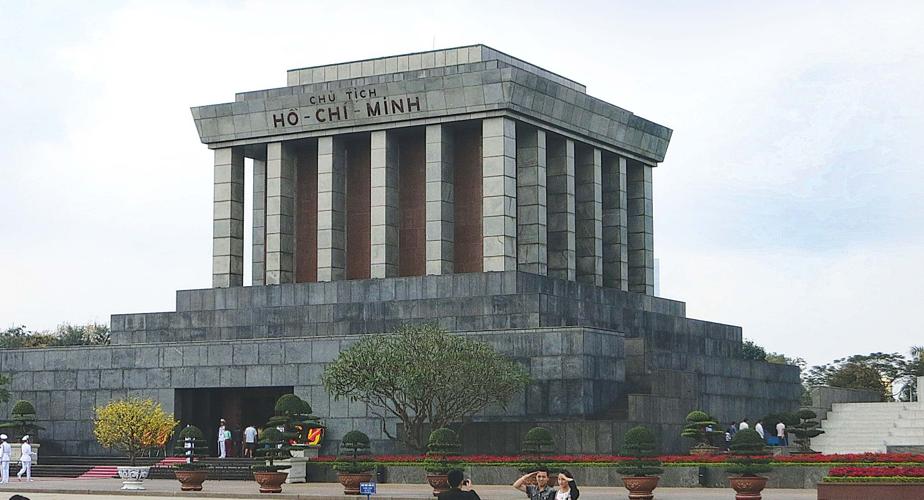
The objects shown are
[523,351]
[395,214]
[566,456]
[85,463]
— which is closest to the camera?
[566,456]

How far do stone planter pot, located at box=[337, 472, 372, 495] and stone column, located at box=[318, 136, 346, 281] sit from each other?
2001 centimetres

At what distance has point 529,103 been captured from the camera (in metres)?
60.2

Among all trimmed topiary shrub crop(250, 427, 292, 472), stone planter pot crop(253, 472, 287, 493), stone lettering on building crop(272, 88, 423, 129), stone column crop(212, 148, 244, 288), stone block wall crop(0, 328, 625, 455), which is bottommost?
stone planter pot crop(253, 472, 287, 493)

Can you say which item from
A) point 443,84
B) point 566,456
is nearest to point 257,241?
point 443,84

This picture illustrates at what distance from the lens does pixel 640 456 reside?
40000mm

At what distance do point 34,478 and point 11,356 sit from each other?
9.24m

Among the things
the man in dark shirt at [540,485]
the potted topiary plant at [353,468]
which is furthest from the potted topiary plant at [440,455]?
the man in dark shirt at [540,485]

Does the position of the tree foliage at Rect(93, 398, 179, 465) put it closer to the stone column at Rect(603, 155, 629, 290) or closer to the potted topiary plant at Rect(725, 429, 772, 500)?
the potted topiary plant at Rect(725, 429, 772, 500)

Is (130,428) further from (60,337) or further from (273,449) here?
(60,337)

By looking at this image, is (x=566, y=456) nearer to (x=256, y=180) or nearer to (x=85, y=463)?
(x=85, y=463)

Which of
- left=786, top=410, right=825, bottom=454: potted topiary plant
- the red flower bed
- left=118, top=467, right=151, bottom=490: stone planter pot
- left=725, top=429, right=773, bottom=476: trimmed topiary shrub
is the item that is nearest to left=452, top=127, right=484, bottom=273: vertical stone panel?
left=786, top=410, right=825, bottom=454: potted topiary plant

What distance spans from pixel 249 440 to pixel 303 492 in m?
13.3

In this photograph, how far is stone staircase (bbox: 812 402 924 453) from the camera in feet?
208

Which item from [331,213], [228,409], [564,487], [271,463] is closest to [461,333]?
[331,213]
